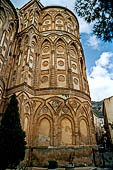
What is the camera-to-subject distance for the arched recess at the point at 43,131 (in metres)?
12.8

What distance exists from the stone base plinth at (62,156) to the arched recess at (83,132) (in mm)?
802

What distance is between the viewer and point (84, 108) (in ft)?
50.1

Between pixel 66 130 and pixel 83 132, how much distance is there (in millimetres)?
1849

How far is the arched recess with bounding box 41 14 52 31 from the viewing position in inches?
838

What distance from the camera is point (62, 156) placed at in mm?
12117

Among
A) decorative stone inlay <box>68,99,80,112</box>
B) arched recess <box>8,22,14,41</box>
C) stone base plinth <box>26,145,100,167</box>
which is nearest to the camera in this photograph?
stone base plinth <box>26,145,100,167</box>

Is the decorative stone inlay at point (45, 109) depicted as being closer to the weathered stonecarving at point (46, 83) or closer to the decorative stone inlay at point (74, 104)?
the weathered stonecarving at point (46, 83)

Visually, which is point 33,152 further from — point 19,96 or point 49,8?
point 49,8

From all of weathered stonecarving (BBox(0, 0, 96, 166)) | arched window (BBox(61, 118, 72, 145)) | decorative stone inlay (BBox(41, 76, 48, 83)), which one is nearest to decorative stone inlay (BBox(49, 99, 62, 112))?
weathered stonecarving (BBox(0, 0, 96, 166))

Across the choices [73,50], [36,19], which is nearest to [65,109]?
[73,50]

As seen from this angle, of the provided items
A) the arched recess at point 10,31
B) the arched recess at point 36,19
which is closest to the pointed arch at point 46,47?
the arched recess at point 36,19

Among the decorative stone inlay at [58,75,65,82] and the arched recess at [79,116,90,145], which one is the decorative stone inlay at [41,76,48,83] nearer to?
the decorative stone inlay at [58,75,65,82]

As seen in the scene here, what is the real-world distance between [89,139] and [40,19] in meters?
19.0

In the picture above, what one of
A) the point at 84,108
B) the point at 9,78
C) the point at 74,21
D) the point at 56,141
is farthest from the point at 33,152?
the point at 74,21
